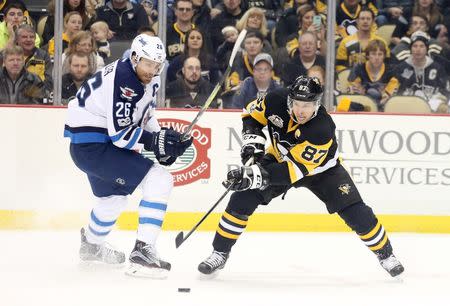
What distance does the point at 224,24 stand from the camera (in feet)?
20.1

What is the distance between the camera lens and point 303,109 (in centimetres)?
388

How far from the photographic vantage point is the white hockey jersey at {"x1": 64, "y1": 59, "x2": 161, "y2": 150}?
3869 mm

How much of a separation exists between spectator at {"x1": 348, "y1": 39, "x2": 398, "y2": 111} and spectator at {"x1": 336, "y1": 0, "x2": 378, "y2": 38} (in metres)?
0.19

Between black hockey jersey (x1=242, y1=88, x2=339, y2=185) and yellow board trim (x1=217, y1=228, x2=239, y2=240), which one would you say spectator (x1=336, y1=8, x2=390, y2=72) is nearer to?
black hockey jersey (x1=242, y1=88, x2=339, y2=185)

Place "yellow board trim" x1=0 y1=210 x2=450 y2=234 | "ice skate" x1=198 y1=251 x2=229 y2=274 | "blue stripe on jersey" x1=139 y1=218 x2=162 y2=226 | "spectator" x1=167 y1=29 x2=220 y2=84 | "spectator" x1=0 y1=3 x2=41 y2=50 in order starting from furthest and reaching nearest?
"spectator" x1=167 y1=29 x2=220 y2=84 < "spectator" x1=0 y1=3 x2=41 y2=50 < "yellow board trim" x1=0 y1=210 x2=450 y2=234 < "ice skate" x1=198 y1=251 x2=229 y2=274 < "blue stripe on jersey" x1=139 y1=218 x2=162 y2=226

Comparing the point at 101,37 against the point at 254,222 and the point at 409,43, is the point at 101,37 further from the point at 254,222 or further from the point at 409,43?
the point at 409,43

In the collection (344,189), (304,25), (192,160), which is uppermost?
(304,25)

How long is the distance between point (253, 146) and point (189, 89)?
196 centimetres

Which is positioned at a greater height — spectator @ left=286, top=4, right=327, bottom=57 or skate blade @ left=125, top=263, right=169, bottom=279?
spectator @ left=286, top=4, right=327, bottom=57

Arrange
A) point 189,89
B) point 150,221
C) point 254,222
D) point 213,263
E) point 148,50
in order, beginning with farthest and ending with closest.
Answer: point 189,89, point 254,222, point 213,263, point 150,221, point 148,50

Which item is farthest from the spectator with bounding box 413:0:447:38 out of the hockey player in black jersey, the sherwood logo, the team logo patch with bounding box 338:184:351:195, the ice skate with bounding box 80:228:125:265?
the ice skate with bounding box 80:228:125:265

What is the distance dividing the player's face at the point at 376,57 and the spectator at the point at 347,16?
0.21m

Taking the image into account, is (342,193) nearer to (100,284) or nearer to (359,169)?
(100,284)

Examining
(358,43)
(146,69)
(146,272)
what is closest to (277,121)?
(146,69)
